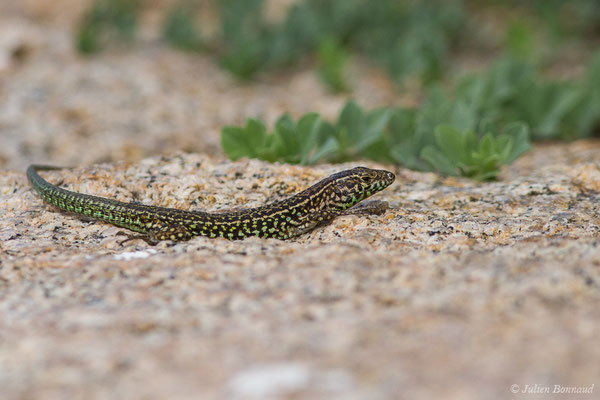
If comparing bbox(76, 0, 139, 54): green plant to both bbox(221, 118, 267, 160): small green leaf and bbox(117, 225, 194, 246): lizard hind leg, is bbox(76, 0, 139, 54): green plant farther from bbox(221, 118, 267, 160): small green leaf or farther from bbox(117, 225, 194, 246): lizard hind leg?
bbox(117, 225, 194, 246): lizard hind leg

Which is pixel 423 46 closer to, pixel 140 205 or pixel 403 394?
pixel 140 205

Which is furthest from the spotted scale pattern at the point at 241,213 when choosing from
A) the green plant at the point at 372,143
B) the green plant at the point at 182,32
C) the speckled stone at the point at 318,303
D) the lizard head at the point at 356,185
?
the green plant at the point at 182,32

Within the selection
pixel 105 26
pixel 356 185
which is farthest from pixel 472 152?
pixel 105 26

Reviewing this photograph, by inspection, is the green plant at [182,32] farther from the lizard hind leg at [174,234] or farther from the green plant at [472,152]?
the lizard hind leg at [174,234]

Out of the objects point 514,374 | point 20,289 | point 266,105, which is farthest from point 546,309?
point 266,105

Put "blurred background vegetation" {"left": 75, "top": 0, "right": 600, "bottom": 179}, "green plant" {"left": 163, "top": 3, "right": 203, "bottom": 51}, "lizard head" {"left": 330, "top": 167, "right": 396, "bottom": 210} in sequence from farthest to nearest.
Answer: "green plant" {"left": 163, "top": 3, "right": 203, "bottom": 51} → "blurred background vegetation" {"left": 75, "top": 0, "right": 600, "bottom": 179} → "lizard head" {"left": 330, "top": 167, "right": 396, "bottom": 210}

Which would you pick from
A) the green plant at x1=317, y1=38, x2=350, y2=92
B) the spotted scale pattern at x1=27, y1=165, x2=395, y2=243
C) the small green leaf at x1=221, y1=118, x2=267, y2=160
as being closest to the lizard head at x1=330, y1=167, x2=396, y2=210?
the spotted scale pattern at x1=27, y1=165, x2=395, y2=243
